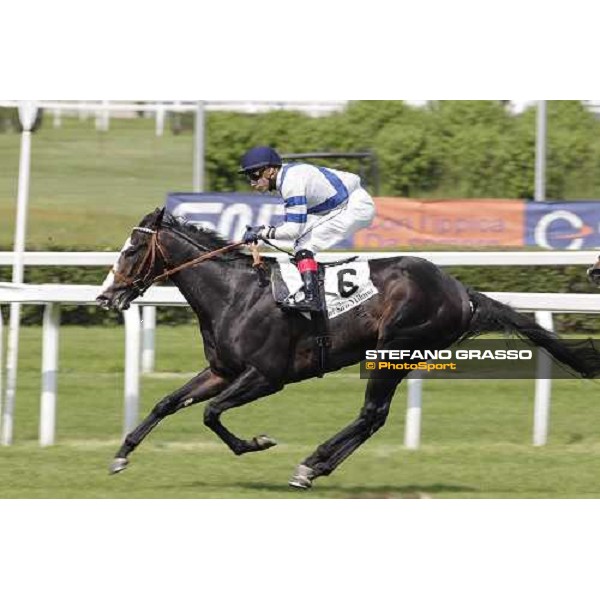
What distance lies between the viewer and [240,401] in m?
7.00

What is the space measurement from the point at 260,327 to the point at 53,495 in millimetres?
1396

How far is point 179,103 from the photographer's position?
1708cm

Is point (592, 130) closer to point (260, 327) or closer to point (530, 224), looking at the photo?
point (530, 224)

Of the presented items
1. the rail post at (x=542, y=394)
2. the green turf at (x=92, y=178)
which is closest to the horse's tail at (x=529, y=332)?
the rail post at (x=542, y=394)

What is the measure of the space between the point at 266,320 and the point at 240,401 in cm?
46

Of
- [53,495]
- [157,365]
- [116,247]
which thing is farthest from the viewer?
[116,247]

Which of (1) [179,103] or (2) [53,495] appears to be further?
(1) [179,103]

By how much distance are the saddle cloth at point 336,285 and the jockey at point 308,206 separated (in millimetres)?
88

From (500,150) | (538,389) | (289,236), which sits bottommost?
(538,389)

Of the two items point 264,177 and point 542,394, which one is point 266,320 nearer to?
point 264,177

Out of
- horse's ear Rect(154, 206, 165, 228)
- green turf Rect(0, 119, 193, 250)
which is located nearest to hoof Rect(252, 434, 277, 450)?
horse's ear Rect(154, 206, 165, 228)

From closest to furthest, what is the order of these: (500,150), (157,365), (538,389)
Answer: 1. (538,389)
2. (157,365)
3. (500,150)

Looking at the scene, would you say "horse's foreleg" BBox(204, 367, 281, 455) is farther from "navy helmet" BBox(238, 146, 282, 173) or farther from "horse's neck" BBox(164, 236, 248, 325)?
"navy helmet" BBox(238, 146, 282, 173)

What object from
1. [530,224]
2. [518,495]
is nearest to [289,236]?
[518,495]
